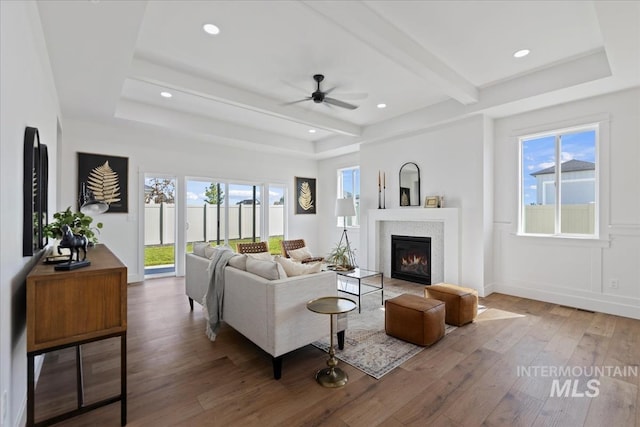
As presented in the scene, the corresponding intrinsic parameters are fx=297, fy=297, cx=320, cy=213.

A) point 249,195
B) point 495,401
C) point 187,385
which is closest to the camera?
point 495,401

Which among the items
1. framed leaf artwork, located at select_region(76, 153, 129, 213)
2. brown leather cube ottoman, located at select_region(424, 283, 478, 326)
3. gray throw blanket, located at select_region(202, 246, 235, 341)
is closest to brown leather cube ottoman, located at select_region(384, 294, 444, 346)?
brown leather cube ottoman, located at select_region(424, 283, 478, 326)

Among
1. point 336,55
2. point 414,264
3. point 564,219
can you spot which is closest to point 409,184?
point 414,264

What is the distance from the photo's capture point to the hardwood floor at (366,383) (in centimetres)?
191

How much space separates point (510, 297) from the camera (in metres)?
4.46

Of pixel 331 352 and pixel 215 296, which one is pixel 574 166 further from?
pixel 215 296

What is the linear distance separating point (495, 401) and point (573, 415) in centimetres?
45

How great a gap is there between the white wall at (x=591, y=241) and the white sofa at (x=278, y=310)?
332 cm

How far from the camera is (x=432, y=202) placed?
504 cm

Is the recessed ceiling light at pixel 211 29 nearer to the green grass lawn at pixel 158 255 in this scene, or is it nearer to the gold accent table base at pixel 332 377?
the gold accent table base at pixel 332 377

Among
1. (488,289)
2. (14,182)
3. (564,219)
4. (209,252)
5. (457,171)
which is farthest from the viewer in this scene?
(457,171)

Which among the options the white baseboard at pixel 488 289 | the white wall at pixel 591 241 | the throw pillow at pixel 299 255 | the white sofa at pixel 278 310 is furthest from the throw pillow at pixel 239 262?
the white wall at pixel 591 241

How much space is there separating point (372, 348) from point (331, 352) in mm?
635

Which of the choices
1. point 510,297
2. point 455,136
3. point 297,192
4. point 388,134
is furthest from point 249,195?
point 510,297

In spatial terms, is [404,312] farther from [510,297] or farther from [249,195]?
[249,195]
